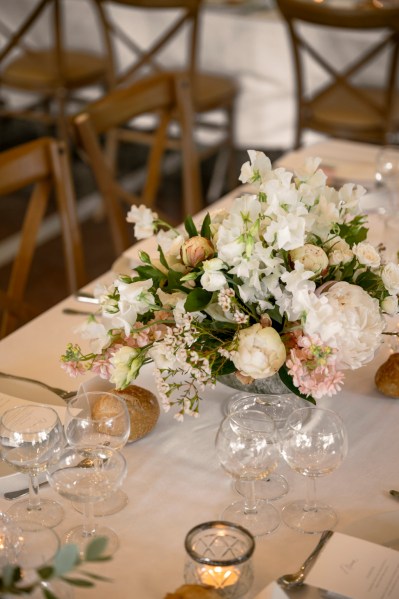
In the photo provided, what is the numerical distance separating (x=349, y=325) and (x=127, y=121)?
140 centimetres

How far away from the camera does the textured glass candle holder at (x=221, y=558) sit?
1.16m

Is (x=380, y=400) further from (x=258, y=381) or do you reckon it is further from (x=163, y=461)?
(x=163, y=461)

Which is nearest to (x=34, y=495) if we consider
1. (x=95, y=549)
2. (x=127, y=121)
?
(x=95, y=549)

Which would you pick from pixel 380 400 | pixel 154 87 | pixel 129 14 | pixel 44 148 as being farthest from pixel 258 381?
pixel 129 14

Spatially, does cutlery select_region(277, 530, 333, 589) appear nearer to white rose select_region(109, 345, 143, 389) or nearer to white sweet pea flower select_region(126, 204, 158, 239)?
white rose select_region(109, 345, 143, 389)

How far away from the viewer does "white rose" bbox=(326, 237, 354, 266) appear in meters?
1.42

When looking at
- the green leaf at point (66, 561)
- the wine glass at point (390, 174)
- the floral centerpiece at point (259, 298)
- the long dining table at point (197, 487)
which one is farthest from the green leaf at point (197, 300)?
the wine glass at point (390, 174)

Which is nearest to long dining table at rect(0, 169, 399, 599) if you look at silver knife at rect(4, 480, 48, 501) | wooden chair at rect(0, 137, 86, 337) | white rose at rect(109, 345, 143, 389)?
silver knife at rect(4, 480, 48, 501)

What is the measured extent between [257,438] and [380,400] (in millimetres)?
386

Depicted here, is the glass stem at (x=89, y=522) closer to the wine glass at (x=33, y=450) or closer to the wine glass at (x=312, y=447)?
the wine glass at (x=33, y=450)

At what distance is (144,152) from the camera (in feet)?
17.3

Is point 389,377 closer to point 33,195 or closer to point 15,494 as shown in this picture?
point 15,494

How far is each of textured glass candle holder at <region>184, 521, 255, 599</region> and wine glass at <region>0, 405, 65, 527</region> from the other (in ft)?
0.84

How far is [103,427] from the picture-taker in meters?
1.41
